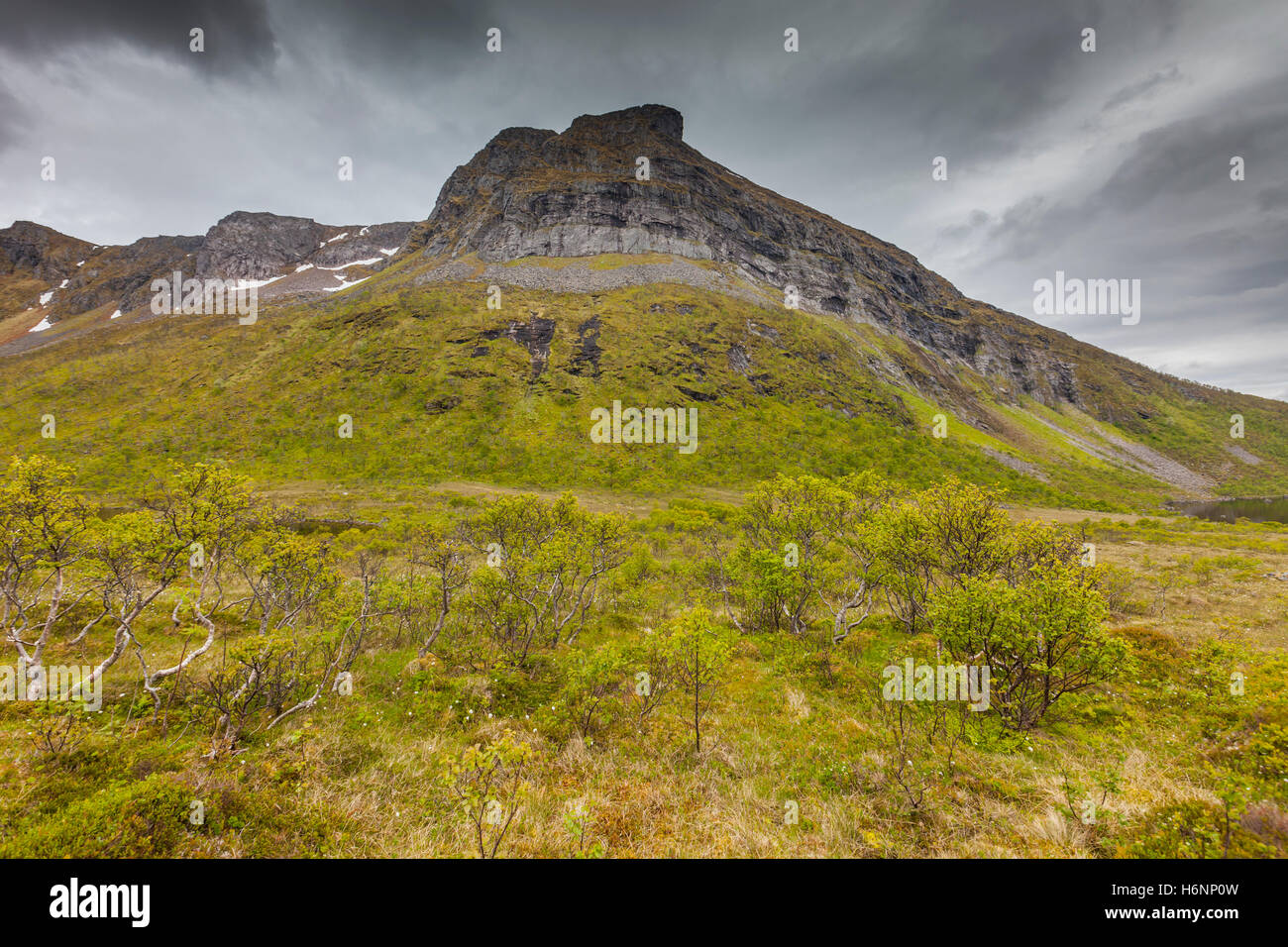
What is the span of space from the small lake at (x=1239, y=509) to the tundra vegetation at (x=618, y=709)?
8198cm

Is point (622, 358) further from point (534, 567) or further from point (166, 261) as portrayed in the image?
point (166, 261)

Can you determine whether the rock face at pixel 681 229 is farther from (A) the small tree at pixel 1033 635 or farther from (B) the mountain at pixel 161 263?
(A) the small tree at pixel 1033 635

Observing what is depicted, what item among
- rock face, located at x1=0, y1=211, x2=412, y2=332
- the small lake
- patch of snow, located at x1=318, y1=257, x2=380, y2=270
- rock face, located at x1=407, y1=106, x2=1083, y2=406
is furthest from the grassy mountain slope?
rock face, located at x1=0, y1=211, x2=412, y2=332

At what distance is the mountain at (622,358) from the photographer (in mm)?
64812

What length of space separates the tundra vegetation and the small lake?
82.0m

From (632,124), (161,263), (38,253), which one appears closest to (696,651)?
(632,124)

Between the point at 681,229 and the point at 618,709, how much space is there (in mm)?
136548

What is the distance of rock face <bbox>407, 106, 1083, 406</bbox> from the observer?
4722 inches

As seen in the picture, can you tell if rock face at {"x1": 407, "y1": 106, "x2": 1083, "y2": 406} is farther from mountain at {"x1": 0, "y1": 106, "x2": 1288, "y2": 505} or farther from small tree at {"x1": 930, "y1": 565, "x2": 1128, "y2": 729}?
small tree at {"x1": 930, "y1": 565, "x2": 1128, "y2": 729}

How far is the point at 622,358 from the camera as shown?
7881cm

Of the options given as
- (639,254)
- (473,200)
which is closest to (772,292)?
(639,254)

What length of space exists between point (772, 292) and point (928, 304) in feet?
287

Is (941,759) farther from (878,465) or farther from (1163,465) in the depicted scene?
(1163,465)

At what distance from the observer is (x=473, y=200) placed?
458 feet
